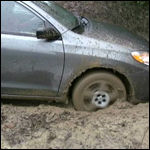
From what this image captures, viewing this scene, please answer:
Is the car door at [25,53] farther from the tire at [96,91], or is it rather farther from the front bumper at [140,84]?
the front bumper at [140,84]

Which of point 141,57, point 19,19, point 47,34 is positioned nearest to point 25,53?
point 47,34

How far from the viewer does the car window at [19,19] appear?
175 inches

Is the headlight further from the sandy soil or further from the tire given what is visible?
the sandy soil

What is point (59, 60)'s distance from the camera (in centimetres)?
445

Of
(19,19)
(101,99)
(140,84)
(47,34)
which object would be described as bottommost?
(101,99)

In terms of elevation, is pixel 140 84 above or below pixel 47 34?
below

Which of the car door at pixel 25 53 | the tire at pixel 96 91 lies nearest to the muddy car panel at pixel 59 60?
the car door at pixel 25 53

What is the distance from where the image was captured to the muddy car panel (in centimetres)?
439

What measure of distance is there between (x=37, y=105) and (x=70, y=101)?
0.51m

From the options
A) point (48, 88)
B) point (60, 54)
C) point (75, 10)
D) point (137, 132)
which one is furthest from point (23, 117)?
point (75, 10)

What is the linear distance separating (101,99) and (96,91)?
16 cm

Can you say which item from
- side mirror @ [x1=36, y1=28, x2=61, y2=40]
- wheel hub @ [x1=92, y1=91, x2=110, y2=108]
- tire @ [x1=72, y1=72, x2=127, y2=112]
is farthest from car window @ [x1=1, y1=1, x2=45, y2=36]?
wheel hub @ [x1=92, y1=91, x2=110, y2=108]

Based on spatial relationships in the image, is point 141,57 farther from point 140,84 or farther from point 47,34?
point 47,34

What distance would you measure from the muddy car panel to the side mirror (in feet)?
0.22
